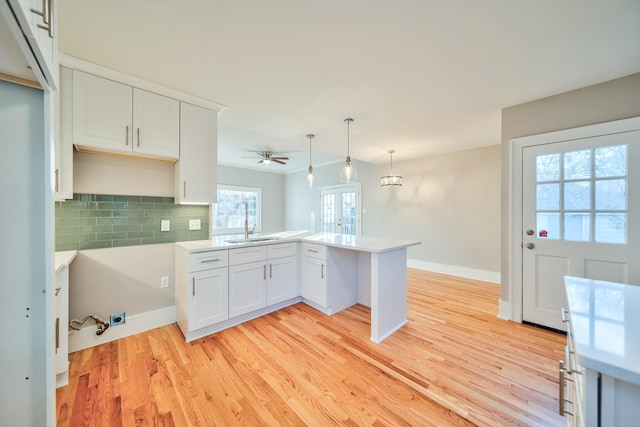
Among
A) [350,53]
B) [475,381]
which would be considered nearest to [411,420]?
[475,381]

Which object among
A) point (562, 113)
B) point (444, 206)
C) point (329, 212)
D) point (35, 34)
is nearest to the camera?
point (35, 34)

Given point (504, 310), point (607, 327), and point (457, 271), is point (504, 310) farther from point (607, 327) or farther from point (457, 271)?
point (607, 327)

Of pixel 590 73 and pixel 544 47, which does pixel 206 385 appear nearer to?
pixel 544 47

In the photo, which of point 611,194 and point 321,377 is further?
point 611,194

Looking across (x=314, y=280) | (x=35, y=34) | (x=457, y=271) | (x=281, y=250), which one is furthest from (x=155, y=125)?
(x=457, y=271)

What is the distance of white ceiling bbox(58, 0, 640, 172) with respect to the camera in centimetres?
142

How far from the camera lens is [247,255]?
99.2 inches

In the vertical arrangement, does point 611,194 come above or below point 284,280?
above

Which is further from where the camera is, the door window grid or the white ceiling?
the door window grid

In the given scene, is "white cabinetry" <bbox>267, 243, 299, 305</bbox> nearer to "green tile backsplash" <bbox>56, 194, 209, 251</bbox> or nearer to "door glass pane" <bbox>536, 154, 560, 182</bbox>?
"green tile backsplash" <bbox>56, 194, 209, 251</bbox>

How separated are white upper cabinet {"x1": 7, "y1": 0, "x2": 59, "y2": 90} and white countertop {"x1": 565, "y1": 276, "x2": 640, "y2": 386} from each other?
176cm

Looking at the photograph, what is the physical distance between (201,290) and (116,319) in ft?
2.80

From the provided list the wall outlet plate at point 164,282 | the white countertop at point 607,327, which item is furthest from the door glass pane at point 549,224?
the wall outlet plate at point 164,282

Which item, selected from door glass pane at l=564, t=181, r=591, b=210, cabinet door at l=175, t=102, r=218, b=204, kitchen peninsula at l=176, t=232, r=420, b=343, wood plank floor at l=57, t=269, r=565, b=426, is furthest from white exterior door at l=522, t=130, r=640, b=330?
cabinet door at l=175, t=102, r=218, b=204
